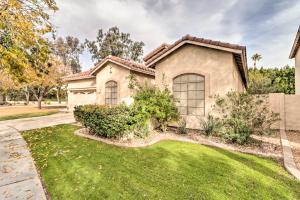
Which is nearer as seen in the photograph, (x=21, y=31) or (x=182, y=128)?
(x=21, y=31)

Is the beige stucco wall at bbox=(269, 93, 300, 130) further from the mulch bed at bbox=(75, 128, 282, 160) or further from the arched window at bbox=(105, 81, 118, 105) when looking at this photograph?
the arched window at bbox=(105, 81, 118, 105)

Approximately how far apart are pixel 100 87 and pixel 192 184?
1462 centimetres

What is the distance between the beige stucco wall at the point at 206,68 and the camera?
11.4 metres

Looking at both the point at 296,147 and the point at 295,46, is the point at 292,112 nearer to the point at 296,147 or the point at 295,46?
the point at 296,147

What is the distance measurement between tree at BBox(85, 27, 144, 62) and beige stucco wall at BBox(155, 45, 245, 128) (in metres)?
45.8

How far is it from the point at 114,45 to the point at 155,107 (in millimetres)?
48831

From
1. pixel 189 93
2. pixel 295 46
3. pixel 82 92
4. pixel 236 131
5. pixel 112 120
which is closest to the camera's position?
pixel 236 131

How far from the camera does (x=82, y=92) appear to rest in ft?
75.8

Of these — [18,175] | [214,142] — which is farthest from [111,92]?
[18,175]

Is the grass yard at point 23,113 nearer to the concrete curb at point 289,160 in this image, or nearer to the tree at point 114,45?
the concrete curb at point 289,160

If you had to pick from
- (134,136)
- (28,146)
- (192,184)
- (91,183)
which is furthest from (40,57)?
(192,184)

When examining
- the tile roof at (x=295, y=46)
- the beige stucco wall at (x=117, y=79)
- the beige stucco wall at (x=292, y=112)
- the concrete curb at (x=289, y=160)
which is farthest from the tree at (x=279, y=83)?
the concrete curb at (x=289, y=160)

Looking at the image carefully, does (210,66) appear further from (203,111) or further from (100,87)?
(100,87)

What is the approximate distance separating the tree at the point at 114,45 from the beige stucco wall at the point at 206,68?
45847 millimetres
